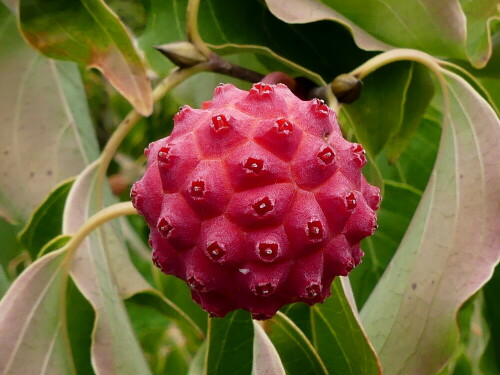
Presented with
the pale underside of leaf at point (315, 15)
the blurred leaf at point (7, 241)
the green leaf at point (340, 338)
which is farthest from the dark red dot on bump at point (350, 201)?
the blurred leaf at point (7, 241)

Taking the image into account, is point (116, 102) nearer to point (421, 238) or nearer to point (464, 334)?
point (464, 334)

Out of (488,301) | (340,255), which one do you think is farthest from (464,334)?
(340,255)

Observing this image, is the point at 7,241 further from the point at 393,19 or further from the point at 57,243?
the point at 393,19

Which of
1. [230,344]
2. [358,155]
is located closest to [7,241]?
[230,344]

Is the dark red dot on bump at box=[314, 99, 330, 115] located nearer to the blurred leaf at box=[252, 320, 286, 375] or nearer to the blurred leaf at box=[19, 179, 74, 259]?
the blurred leaf at box=[252, 320, 286, 375]

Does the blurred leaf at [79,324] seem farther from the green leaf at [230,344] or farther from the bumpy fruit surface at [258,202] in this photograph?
the bumpy fruit surface at [258,202]

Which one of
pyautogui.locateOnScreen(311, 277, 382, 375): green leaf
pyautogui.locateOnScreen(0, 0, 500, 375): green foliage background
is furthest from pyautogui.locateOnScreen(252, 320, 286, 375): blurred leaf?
pyautogui.locateOnScreen(311, 277, 382, 375): green leaf
